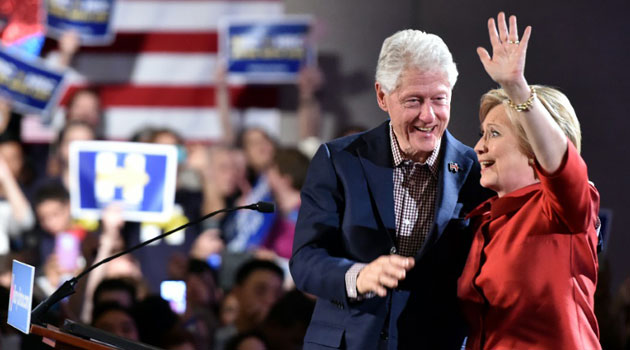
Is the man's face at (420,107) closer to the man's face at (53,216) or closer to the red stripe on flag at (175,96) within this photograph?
the man's face at (53,216)

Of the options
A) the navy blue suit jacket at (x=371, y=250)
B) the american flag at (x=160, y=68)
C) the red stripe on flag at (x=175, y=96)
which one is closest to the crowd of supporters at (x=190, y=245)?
the red stripe on flag at (x=175, y=96)

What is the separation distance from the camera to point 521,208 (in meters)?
1.82

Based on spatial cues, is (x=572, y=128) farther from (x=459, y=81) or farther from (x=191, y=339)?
(x=191, y=339)

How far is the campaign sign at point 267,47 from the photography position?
6.12m

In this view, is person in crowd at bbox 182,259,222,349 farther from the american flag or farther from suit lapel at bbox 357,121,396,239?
the american flag

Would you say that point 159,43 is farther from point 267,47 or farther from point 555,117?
point 555,117

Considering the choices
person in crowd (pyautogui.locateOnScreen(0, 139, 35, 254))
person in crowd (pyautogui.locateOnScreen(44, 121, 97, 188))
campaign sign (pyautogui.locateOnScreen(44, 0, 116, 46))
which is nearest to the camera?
person in crowd (pyautogui.locateOnScreen(0, 139, 35, 254))

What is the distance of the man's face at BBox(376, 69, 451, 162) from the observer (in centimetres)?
188

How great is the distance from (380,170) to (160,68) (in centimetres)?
526

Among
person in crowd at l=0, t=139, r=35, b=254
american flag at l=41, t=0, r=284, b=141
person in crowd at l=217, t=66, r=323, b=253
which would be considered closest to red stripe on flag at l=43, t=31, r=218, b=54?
american flag at l=41, t=0, r=284, b=141

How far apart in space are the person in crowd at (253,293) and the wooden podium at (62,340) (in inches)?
84.2

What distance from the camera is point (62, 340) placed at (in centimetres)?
186

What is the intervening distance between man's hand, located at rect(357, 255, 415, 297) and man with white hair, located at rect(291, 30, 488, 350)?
12 cm

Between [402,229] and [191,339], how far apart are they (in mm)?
2181
